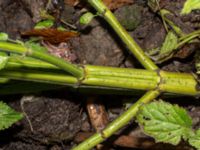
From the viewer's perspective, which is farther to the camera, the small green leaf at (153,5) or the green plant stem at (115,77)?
the small green leaf at (153,5)

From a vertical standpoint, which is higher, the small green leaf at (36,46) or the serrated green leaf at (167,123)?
the small green leaf at (36,46)

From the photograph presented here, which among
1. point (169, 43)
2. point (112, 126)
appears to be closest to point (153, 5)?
point (169, 43)

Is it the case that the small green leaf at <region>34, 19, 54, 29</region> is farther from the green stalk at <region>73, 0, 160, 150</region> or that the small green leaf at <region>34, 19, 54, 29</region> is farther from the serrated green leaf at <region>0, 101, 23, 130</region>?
the serrated green leaf at <region>0, 101, 23, 130</region>

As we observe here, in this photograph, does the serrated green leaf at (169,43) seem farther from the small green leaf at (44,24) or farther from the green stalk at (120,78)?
the small green leaf at (44,24)

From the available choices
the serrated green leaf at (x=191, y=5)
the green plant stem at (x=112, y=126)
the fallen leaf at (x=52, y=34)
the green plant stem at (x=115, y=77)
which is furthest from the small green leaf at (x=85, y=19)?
the serrated green leaf at (x=191, y=5)

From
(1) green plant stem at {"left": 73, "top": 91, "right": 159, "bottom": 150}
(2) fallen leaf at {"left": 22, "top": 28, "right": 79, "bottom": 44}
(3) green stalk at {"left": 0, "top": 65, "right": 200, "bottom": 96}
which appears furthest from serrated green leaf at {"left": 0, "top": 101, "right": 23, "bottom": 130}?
(2) fallen leaf at {"left": 22, "top": 28, "right": 79, "bottom": 44}

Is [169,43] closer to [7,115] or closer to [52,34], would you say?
[52,34]
